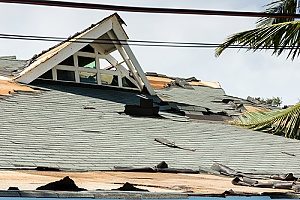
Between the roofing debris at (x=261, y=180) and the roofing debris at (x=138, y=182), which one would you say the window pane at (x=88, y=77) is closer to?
the roofing debris at (x=261, y=180)

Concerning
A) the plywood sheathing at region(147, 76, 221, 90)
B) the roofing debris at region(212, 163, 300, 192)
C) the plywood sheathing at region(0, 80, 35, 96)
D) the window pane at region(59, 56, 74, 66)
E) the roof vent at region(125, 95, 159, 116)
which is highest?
the window pane at region(59, 56, 74, 66)

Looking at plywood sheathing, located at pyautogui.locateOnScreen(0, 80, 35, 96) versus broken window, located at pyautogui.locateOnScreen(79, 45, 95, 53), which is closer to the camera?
plywood sheathing, located at pyautogui.locateOnScreen(0, 80, 35, 96)

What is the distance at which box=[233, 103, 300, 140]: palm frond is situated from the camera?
12.9 meters

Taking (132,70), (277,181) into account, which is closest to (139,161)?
(277,181)

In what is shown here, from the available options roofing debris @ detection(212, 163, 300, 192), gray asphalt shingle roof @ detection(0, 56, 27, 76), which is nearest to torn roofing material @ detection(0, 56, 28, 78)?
gray asphalt shingle roof @ detection(0, 56, 27, 76)

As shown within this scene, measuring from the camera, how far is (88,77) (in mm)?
15312

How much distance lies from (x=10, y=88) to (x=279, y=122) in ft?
18.1

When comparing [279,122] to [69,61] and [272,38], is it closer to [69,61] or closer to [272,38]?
[272,38]

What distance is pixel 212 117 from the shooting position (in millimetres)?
14570

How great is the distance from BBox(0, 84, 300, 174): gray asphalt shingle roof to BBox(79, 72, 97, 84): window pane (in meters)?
0.97

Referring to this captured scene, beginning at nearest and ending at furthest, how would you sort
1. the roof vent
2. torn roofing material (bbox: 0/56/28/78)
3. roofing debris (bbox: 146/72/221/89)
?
the roof vent → torn roofing material (bbox: 0/56/28/78) → roofing debris (bbox: 146/72/221/89)

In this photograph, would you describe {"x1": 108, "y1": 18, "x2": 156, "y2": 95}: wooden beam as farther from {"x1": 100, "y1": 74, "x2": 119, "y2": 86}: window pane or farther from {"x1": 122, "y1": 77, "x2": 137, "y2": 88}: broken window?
{"x1": 100, "y1": 74, "x2": 119, "y2": 86}: window pane

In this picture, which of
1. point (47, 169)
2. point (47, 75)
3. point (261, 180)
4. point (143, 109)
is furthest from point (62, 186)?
point (47, 75)

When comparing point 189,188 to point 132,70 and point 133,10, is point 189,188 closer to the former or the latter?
point 133,10
